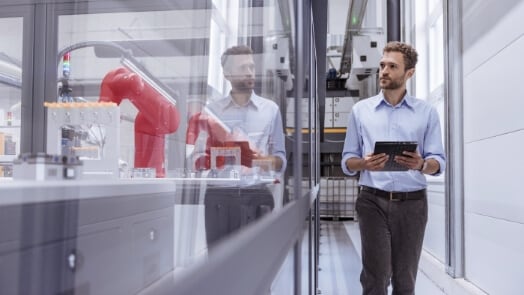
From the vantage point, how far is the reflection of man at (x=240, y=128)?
A: 77 cm

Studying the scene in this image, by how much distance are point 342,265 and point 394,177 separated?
8.49 feet

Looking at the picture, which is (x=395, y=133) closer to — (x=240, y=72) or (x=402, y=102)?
(x=402, y=102)

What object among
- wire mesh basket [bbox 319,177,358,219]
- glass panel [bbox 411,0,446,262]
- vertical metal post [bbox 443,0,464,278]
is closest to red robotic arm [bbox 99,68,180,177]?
vertical metal post [bbox 443,0,464,278]

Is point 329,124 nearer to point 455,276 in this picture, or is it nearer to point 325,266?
point 325,266

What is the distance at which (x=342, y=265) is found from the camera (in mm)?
4676

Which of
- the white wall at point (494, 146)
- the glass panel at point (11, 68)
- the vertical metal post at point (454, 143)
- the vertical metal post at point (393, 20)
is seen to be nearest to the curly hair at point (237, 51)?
the glass panel at point (11, 68)

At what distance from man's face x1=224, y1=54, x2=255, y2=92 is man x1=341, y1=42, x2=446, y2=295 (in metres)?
1.36

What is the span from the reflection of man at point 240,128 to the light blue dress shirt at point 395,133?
1.44m

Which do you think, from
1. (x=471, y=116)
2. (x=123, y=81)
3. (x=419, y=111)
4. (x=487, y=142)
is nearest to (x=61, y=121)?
(x=123, y=81)

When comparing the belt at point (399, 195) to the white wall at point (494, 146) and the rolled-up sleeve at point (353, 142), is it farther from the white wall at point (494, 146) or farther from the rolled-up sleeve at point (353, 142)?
the white wall at point (494, 146)

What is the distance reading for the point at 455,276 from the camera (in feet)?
11.3

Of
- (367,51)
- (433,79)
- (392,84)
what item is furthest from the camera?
(367,51)

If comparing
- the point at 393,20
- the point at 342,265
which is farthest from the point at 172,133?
the point at 393,20

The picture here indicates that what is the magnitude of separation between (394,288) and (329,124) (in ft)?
18.8
